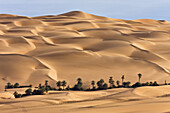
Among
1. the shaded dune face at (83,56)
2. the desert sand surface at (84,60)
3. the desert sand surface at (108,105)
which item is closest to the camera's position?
the desert sand surface at (108,105)

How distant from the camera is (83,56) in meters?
61.5

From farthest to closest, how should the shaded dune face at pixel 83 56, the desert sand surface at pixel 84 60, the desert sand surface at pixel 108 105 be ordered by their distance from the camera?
1. the shaded dune face at pixel 83 56
2. the desert sand surface at pixel 84 60
3. the desert sand surface at pixel 108 105

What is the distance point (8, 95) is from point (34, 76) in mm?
14942

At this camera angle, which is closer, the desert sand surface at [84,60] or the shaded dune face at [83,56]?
the desert sand surface at [84,60]

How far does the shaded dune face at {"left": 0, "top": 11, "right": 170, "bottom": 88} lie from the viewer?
5156cm

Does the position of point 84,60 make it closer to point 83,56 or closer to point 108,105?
point 83,56

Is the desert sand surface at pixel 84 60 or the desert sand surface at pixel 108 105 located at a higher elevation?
the desert sand surface at pixel 84 60

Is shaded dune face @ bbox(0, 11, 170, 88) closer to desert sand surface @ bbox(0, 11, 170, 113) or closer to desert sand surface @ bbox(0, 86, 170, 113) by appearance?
desert sand surface @ bbox(0, 11, 170, 113)

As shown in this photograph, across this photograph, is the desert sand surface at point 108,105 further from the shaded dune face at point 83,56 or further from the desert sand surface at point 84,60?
the shaded dune face at point 83,56

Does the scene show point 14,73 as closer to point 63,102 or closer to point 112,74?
point 112,74

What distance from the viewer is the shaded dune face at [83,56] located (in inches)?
2030

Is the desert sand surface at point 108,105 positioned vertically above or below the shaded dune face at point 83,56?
below

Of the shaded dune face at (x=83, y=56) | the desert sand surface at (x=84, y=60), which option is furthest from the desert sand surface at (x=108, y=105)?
the shaded dune face at (x=83, y=56)

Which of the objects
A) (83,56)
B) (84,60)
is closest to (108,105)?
(84,60)
